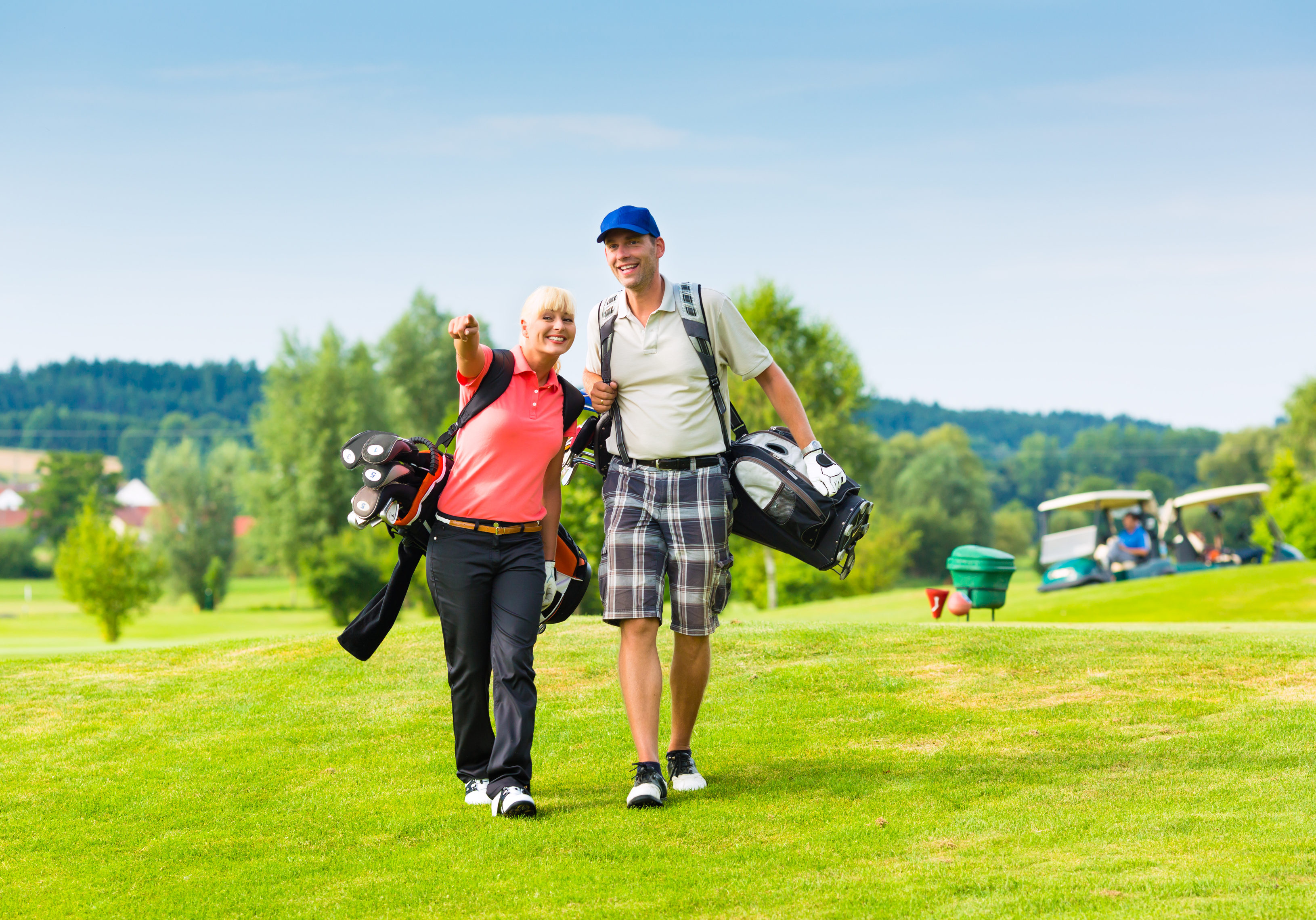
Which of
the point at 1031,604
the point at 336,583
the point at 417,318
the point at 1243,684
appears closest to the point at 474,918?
the point at 1243,684

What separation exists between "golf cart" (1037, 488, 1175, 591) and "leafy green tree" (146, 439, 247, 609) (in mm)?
Result: 49243

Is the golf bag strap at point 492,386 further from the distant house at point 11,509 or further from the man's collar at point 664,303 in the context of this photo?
the distant house at point 11,509

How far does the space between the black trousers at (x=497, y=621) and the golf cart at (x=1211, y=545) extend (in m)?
23.1

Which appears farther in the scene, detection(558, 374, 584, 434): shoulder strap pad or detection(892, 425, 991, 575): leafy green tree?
detection(892, 425, 991, 575): leafy green tree

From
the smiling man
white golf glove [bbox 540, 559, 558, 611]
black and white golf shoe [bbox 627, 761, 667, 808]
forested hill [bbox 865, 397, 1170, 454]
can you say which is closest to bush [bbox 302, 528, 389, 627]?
white golf glove [bbox 540, 559, 558, 611]

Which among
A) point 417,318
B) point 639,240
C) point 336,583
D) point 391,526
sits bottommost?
point 336,583

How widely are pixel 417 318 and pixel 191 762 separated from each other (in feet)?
191

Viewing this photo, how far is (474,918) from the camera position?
12.2 feet

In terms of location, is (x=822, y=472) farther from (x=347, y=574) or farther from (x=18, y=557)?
(x=18, y=557)

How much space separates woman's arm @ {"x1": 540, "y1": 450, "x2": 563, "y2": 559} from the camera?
5.24 metres

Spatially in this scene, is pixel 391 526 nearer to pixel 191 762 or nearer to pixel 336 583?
pixel 191 762

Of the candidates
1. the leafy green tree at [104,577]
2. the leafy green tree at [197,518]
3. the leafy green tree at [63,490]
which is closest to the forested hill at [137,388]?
the leafy green tree at [63,490]

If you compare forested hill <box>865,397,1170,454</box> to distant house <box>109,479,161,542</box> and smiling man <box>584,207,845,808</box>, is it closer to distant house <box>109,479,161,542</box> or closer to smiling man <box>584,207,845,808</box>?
distant house <box>109,479,161,542</box>

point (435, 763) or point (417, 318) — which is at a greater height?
point (417, 318)
